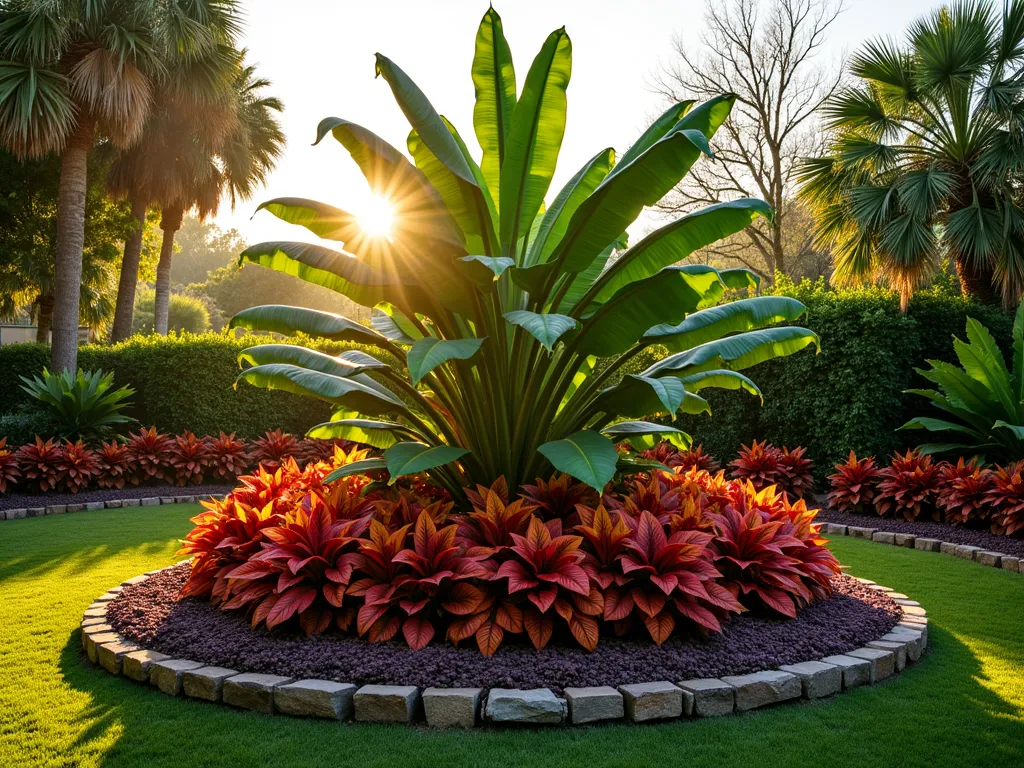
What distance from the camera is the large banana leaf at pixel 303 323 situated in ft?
14.1

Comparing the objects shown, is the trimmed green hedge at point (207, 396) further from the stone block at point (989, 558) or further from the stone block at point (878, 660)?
the stone block at point (878, 660)

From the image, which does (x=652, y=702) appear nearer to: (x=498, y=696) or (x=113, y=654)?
(x=498, y=696)

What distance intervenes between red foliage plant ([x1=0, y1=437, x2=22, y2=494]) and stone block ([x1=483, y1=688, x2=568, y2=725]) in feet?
29.3

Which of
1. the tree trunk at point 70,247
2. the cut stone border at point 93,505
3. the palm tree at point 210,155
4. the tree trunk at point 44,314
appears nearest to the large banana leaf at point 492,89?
the cut stone border at point 93,505

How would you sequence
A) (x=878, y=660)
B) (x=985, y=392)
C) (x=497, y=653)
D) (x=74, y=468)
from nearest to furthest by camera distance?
(x=497, y=653)
(x=878, y=660)
(x=985, y=392)
(x=74, y=468)

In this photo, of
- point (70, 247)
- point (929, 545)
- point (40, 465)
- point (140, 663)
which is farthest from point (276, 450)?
point (929, 545)

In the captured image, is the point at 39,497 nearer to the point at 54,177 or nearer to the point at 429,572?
the point at 429,572

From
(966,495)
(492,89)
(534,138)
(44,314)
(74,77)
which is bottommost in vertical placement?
(966,495)

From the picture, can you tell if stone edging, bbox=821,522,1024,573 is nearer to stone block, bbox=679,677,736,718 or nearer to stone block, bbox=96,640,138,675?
stone block, bbox=679,677,736,718

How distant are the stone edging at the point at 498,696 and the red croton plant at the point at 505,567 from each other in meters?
0.34

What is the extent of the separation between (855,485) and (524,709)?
641 cm

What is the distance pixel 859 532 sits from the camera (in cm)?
732

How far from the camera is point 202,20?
1454 centimetres

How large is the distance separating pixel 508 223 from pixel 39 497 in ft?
26.4
